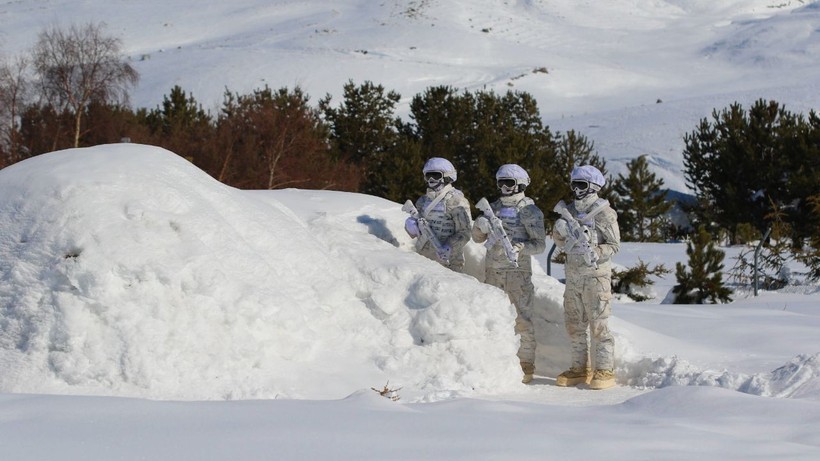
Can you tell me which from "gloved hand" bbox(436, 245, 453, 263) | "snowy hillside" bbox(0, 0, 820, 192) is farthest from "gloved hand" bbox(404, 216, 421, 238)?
"snowy hillside" bbox(0, 0, 820, 192)

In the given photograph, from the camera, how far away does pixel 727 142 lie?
30031 mm

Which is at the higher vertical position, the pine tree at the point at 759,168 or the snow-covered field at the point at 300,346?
the snow-covered field at the point at 300,346

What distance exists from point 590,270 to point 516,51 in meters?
70.3

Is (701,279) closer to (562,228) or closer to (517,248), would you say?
(517,248)

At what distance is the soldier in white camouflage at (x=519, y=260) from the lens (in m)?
9.34

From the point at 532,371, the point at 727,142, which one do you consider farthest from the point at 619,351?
the point at 727,142

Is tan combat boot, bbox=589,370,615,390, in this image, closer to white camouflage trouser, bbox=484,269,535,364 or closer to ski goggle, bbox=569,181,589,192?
white camouflage trouser, bbox=484,269,535,364

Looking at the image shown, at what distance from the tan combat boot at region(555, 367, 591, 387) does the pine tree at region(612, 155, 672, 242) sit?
21.4 m

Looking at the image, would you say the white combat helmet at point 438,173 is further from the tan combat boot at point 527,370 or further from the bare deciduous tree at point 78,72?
the bare deciduous tree at point 78,72

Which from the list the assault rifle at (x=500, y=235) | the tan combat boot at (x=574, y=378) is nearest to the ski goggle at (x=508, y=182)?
the assault rifle at (x=500, y=235)

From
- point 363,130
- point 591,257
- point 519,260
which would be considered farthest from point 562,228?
point 363,130

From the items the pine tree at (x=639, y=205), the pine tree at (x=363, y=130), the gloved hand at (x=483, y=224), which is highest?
the gloved hand at (x=483, y=224)

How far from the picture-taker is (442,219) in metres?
9.77

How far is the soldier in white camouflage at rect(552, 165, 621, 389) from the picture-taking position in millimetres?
9031
